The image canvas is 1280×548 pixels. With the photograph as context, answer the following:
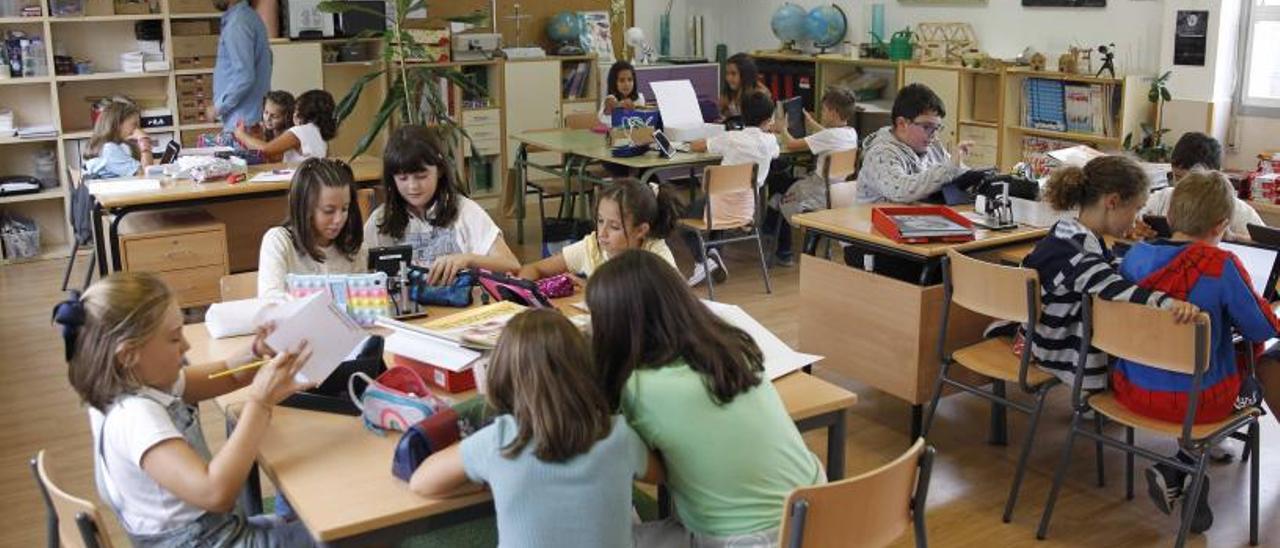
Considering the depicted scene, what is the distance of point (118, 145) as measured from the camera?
6184 millimetres

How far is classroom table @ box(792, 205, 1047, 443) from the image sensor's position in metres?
4.11

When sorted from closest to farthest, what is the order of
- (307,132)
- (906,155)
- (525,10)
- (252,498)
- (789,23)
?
(252,498) < (906,155) < (307,132) < (789,23) < (525,10)

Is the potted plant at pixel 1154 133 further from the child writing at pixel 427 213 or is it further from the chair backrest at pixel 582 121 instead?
the child writing at pixel 427 213

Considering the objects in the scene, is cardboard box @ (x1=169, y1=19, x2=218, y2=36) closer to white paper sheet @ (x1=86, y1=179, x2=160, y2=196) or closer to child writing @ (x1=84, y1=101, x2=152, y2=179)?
child writing @ (x1=84, y1=101, x2=152, y2=179)

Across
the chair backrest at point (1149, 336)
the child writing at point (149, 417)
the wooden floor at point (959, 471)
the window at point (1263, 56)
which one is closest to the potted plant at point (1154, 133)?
the window at point (1263, 56)

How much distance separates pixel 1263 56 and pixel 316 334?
5.88m

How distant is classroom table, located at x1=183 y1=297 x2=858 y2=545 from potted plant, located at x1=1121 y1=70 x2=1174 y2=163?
4664 millimetres

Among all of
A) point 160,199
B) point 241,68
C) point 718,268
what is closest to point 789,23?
point 718,268

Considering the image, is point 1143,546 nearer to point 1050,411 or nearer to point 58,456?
point 1050,411

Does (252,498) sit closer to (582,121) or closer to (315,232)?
(315,232)

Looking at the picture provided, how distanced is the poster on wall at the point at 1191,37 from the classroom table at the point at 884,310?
9.62 ft

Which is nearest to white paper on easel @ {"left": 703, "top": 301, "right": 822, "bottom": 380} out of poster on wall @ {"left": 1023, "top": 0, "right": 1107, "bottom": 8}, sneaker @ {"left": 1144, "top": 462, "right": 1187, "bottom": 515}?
sneaker @ {"left": 1144, "top": 462, "right": 1187, "bottom": 515}

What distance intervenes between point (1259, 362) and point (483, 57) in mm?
5980

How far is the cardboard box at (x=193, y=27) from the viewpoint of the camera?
753 cm
